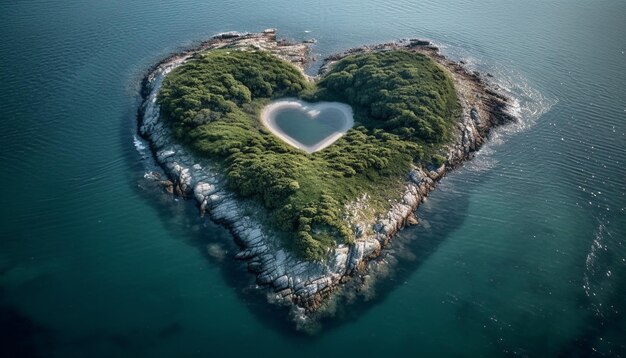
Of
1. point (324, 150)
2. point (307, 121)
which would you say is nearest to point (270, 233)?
point (324, 150)

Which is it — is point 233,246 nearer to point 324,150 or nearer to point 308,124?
point 324,150

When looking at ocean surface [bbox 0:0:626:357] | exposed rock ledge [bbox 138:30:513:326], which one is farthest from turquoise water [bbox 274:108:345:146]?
ocean surface [bbox 0:0:626:357]

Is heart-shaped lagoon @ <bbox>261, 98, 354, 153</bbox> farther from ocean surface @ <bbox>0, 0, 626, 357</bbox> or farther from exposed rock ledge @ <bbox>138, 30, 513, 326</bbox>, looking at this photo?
ocean surface @ <bbox>0, 0, 626, 357</bbox>

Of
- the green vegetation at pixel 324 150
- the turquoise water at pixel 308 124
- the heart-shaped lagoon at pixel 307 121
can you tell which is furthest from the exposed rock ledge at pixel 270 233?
the turquoise water at pixel 308 124

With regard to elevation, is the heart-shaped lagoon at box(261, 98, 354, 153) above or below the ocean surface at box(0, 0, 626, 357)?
above

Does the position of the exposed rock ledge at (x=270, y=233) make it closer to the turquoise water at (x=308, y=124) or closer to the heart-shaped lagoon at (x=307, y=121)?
the heart-shaped lagoon at (x=307, y=121)

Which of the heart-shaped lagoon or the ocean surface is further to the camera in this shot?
the heart-shaped lagoon

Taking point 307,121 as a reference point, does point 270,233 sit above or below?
below
